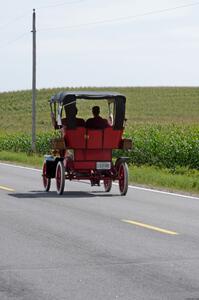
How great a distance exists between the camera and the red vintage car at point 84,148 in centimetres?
1856

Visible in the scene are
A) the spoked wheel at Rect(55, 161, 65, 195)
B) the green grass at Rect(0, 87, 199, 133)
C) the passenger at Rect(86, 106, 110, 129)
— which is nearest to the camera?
the spoked wheel at Rect(55, 161, 65, 195)

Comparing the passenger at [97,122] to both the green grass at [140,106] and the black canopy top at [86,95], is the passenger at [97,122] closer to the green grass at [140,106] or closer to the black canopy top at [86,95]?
the black canopy top at [86,95]

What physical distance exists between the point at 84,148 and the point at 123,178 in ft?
3.87

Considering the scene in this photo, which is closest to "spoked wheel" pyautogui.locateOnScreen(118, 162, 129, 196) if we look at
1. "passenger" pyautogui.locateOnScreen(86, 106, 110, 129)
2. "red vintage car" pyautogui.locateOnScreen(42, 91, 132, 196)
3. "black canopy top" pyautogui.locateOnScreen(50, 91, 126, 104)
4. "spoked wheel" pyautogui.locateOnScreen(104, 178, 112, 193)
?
"red vintage car" pyautogui.locateOnScreen(42, 91, 132, 196)

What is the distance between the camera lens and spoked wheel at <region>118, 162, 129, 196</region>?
59.5ft

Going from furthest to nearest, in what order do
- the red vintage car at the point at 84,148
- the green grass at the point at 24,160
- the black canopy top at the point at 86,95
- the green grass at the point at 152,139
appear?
the green grass at the point at 24,160, the green grass at the point at 152,139, the black canopy top at the point at 86,95, the red vintage car at the point at 84,148

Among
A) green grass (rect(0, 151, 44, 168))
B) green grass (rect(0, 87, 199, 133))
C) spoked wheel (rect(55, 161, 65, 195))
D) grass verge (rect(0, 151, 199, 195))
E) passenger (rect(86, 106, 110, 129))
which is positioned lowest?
green grass (rect(0, 87, 199, 133))

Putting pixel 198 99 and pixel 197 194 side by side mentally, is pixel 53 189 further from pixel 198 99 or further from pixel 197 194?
pixel 198 99

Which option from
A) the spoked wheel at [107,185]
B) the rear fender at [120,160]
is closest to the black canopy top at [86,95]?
the rear fender at [120,160]

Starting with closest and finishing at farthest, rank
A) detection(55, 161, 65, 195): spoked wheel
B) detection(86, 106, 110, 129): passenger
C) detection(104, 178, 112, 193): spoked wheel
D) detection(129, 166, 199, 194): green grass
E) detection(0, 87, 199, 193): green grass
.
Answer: detection(55, 161, 65, 195): spoked wheel → detection(86, 106, 110, 129): passenger → detection(104, 178, 112, 193): spoked wheel → detection(129, 166, 199, 194): green grass → detection(0, 87, 199, 193): green grass

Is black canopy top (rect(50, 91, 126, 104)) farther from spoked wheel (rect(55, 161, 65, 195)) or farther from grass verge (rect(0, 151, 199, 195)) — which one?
grass verge (rect(0, 151, 199, 195))

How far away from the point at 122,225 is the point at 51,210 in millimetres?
2513

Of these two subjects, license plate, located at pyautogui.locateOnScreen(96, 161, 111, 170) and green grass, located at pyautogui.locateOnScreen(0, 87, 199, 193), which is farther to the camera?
green grass, located at pyautogui.locateOnScreen(0, 87, 199, 193)

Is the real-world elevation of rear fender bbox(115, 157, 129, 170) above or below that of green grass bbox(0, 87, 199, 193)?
above
